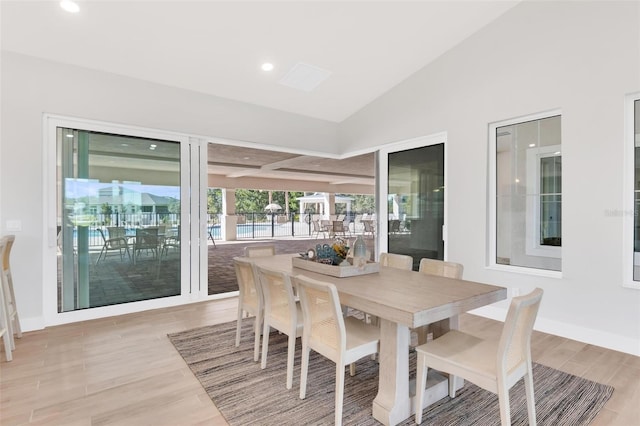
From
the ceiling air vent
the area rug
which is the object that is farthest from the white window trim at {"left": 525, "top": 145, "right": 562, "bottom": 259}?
the ceiling air vent

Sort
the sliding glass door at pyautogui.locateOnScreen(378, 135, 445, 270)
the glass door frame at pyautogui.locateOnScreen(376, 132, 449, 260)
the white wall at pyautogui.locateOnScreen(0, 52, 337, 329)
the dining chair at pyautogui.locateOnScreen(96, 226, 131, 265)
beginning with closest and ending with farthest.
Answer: the white wall at pyautogui.locateOnScreen(0, 52, 337, 329) → the dining chair at pyautogui.locateOnScreen(96, 226, 131, 265) → the sliding glass door at pyautogui.locateOnScreen(378, 135, 445, 270) → the glass door frame at pyautogui.locateOnScreen(376, 132, 449, 260)

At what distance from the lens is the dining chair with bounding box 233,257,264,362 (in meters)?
2.85

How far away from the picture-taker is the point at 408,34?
378 cm

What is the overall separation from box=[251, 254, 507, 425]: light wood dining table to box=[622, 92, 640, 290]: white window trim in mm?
1757

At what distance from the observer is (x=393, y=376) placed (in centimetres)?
199

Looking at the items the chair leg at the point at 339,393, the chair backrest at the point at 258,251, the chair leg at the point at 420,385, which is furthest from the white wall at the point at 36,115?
the chair leg at the point at 420,385

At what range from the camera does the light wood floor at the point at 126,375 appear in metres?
2.10

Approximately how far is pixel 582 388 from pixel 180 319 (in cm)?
380

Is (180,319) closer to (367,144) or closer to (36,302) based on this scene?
(36,302)

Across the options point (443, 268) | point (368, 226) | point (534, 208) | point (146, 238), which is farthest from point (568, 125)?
point (368, 226)

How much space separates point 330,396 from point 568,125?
3.30 metres

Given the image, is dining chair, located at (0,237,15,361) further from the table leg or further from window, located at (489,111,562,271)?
window, located at (489,111,562,271)

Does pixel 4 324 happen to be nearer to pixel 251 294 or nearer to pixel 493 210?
pixel 251 294

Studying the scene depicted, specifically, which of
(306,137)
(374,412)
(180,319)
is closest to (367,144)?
(306,137)
